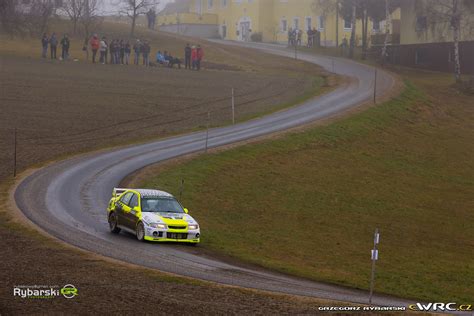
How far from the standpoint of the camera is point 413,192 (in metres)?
38.6

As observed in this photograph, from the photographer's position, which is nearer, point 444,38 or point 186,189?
point 186,189

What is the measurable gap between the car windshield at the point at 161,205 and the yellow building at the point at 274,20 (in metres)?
68.5

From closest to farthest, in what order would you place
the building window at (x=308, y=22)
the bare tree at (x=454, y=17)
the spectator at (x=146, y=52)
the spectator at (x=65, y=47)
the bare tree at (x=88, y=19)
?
the spectator at (x=65, y=47)
the bare tree at (x=454, y=17)
the spectator at (x=146, y=52)
the bare tree at (x=88, y=19)
the building window at (x=308, y=22)

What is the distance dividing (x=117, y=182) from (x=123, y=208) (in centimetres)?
820

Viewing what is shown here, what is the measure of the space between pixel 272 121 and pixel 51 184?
18771mm

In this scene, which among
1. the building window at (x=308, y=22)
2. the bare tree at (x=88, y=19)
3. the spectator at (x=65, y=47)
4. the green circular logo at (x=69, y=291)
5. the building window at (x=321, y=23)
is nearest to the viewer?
the green circular logo at (x=69, y=291)

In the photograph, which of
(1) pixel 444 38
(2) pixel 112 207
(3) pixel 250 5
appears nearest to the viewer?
(2) pixel 112 207

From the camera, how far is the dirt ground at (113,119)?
16.3 metres

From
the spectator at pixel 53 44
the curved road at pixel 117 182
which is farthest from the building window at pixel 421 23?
the spectator at pixel 53 44

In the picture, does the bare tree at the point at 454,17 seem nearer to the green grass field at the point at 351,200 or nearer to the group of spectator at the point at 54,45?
the green grass field at the point at 351,200

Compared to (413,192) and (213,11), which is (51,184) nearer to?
(413,192)

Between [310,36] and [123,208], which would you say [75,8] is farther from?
[123,208]

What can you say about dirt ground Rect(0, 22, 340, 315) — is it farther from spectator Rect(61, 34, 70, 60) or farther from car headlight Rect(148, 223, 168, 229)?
car headlight Rect(148, 223, 168, 229)

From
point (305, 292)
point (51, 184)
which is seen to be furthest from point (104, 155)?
point (305, 292)
